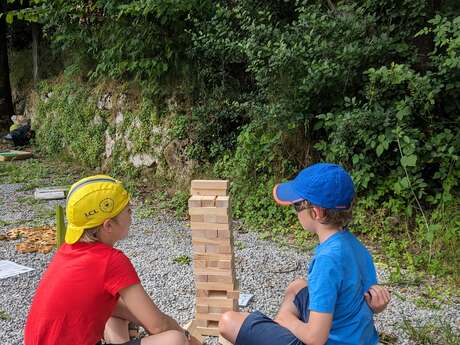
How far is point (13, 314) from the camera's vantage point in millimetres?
3902

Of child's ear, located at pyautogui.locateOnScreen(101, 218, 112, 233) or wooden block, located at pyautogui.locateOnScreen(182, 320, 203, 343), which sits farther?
wooden block, located at pyautogui.locateOnScreen(182, 320, 203, 343)

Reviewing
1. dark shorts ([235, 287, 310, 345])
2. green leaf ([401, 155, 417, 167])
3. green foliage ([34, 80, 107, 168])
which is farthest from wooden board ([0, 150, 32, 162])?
dark shorts ([235, 287, 310, 345])

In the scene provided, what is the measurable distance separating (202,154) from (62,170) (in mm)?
4232

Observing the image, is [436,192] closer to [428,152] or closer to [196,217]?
[428,152]

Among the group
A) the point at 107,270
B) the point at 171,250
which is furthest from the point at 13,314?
the point at 107,270

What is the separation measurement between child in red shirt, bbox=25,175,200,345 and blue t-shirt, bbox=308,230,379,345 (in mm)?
707

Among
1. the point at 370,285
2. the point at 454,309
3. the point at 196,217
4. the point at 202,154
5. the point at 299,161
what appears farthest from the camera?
the point at 202,154

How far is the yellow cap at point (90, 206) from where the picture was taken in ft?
7.23

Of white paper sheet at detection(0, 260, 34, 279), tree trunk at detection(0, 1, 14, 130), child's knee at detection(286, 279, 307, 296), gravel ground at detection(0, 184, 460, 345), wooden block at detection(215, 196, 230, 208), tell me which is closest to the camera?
child's knee at detection(286, 279, 307, 296)

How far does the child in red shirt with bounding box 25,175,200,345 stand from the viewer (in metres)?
2.15

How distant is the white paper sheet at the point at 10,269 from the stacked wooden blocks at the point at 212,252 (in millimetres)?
2276

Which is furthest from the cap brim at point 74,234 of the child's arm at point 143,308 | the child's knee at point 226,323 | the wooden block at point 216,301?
the wooden block at point 216,301

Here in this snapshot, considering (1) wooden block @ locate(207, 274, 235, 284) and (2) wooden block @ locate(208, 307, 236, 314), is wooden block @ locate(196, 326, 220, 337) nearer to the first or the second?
(2) wooden block @ locate(208, 307, 236, 314)

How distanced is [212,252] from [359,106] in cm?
299
